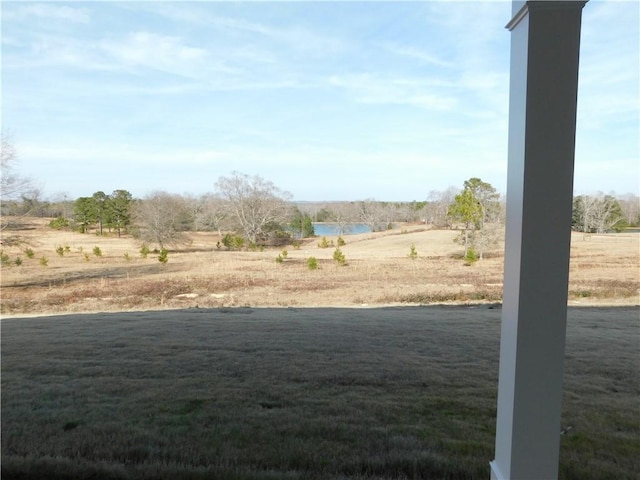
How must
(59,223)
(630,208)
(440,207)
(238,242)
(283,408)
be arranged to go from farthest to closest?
(238,242), (440,207), (630,208), (59,223), (283,408)

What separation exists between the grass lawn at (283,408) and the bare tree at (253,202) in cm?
1159

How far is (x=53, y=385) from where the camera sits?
9.53 ft

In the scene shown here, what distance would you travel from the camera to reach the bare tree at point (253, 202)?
1595cm

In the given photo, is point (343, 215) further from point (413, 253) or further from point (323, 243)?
point (413, 253)

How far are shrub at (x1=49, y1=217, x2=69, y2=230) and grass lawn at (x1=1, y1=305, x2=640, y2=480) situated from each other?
927 centimetres

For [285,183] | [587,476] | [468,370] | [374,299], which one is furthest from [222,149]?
[587,476]

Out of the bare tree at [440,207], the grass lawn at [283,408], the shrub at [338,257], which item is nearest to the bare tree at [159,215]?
the shrub at [338,257]

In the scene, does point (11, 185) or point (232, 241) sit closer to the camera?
point (11, 185)

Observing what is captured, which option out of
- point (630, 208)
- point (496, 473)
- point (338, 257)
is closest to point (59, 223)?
point (338, 257)

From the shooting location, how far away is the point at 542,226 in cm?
125

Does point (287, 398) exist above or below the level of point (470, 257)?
below

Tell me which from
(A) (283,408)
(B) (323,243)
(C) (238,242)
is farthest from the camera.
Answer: (B) (323,243)

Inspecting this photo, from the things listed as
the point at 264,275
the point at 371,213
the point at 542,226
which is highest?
the point at 371,213

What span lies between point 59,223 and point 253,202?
241 inches
